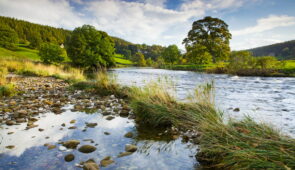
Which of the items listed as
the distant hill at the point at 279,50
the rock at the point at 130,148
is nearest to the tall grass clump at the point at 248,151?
the rock at the point at 130,148

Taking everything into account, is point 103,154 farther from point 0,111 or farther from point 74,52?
point 74,52

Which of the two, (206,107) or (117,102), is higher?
(206,107)

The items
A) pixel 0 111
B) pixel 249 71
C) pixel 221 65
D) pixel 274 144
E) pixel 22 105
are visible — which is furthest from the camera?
pixel 221 65

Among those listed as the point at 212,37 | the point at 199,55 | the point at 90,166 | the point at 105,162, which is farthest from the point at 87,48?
the point at 90,166

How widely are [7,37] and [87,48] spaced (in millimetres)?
39627

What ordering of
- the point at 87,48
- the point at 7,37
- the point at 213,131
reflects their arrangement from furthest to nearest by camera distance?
the point at 7,37, the point at 87,48, the point at 213,131

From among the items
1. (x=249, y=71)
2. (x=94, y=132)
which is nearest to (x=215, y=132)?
(x=94, y=132)

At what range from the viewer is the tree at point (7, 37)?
1990 inches

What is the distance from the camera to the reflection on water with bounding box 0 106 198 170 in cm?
253

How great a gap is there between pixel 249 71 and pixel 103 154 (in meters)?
22.9

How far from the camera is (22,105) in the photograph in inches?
217

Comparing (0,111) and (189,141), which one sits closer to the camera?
(189,141)

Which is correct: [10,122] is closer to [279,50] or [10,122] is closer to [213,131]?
[213,131]

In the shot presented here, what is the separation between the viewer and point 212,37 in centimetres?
3631
